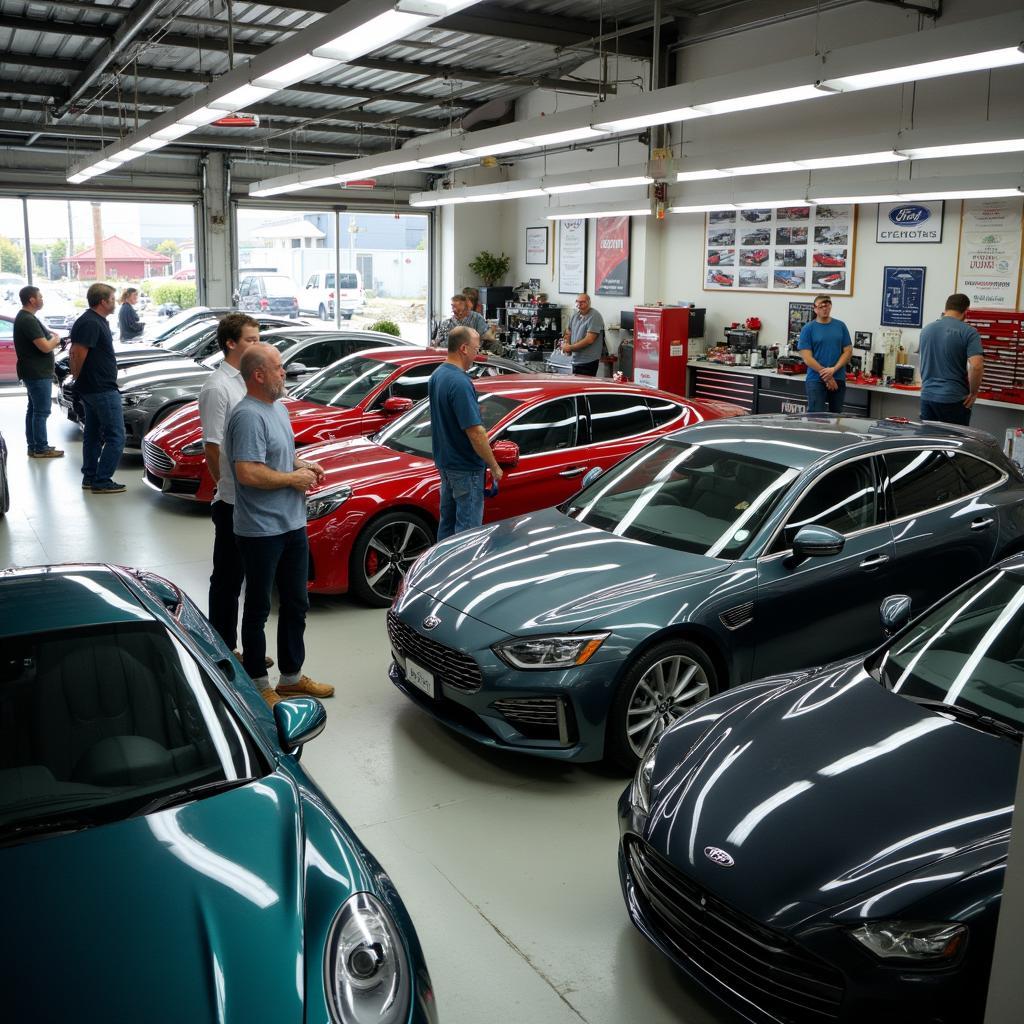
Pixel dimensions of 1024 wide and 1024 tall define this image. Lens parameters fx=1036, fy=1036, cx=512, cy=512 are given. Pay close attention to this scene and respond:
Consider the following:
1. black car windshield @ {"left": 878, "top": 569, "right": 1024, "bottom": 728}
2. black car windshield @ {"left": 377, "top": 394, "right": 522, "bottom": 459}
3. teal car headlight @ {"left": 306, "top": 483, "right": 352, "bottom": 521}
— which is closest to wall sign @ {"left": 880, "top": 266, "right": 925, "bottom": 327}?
black car windshield @ {"left": 377, "top": 394, "right": 522, "bottom": 459}

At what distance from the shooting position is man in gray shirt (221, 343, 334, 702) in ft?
13.8

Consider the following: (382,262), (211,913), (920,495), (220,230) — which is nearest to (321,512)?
(920,495)

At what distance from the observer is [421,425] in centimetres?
690

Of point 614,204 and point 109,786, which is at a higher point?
point 614,204

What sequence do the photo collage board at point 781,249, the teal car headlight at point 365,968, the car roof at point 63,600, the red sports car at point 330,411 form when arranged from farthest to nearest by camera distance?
the photo collage board at point 781,249, the red sports car at point 330,411, the car roof at point 63,600, the teal car headlight at point 365,968

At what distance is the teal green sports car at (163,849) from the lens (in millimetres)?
1920

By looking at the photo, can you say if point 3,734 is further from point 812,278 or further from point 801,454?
point 812,278

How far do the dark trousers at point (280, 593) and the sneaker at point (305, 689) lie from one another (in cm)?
6

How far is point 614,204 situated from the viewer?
13.5 metres

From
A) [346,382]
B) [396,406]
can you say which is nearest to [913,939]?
[396,406]

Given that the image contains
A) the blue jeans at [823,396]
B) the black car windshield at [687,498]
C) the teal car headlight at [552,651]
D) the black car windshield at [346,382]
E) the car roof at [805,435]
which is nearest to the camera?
the teal car headlight at [552,651]

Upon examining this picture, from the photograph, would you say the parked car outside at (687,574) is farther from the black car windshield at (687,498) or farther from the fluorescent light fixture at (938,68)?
the fluorescent light fixture at (938,68)

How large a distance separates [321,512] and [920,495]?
3156 millimetres

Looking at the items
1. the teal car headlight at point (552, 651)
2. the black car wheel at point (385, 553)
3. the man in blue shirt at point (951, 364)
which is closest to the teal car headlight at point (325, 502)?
the black car wheel at point (385, 553)
